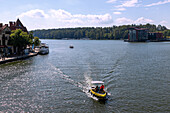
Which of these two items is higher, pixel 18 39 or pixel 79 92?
pixel 18 39

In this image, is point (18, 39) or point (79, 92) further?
point (18, 39)

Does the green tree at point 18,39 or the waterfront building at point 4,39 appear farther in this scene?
the green tree at point 18,39

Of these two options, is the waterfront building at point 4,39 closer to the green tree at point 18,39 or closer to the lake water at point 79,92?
the green tree at point 18,39

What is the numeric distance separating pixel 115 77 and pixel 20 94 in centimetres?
2176

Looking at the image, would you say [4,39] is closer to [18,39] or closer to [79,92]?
[18,39]

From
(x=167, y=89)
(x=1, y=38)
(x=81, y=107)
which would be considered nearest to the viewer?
(x=81, y=107)

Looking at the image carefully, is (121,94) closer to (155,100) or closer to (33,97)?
(155,100)

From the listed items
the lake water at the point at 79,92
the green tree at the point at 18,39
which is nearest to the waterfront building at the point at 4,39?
the green tree at the point at 18,39

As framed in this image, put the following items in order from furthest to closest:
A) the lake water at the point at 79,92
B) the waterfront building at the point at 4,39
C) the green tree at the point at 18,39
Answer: the green tree at the point at 18,39
the waterfront building at the point at 4,39
the lake water at the point at 79,92

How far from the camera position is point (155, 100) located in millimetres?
29344

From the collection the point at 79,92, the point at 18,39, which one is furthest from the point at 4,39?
the point at 79,92

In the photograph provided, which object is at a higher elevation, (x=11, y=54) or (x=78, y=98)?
(x=11, y=54)

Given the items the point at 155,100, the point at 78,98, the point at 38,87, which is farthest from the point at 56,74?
the point at 155,100

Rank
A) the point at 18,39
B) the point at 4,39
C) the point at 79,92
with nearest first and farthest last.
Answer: the point at 79,92 < the point at 18,39 < the point at 4,39
